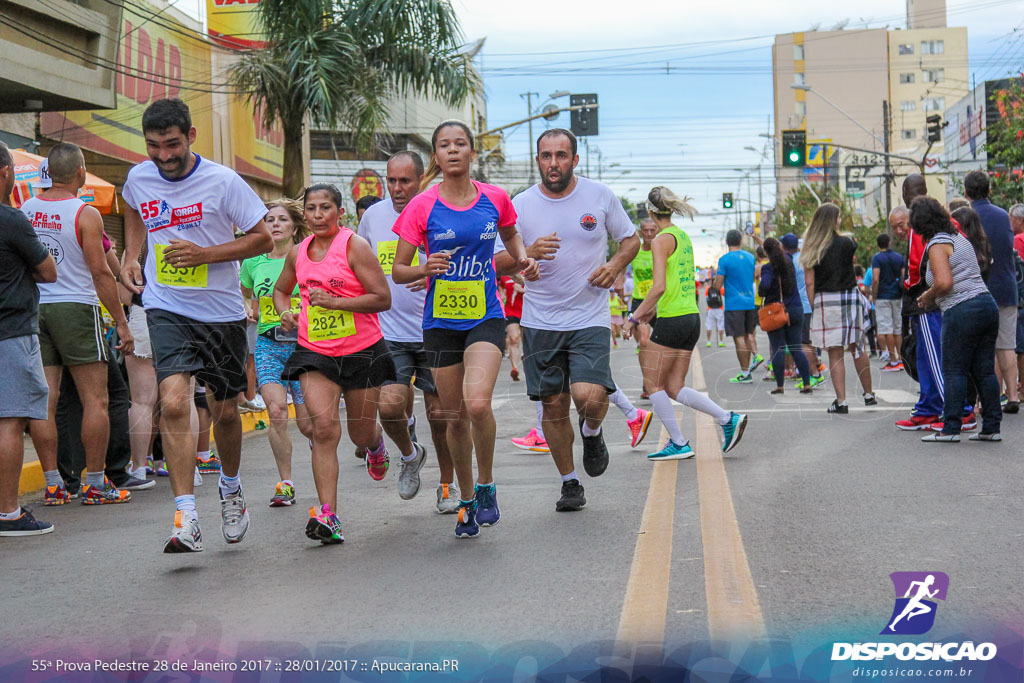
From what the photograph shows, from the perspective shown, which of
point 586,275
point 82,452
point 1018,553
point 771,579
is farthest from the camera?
point 82,452

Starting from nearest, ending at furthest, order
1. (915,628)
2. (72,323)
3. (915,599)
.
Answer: (915,628)
(915,599)
(72,323)

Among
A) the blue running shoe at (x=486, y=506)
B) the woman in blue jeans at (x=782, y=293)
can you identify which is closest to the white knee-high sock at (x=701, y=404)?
the blue running shoe at (x=486, y=506)

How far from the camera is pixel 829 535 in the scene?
18.8 feet

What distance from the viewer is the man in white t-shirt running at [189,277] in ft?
18.9

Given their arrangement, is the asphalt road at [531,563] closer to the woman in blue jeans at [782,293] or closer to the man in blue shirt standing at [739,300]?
the woman in blue jeans at [782,293]

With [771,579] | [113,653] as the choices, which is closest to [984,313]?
[771,579]

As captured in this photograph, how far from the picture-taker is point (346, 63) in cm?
2186

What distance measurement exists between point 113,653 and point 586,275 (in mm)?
3438

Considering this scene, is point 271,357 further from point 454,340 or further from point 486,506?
point 486,506

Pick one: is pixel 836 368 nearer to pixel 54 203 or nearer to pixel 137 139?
pixel 54 203

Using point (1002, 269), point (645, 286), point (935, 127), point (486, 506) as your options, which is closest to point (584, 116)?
point (935, 127)

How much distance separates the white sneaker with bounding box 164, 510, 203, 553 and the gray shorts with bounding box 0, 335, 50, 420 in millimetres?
1715

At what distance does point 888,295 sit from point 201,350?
13.4m

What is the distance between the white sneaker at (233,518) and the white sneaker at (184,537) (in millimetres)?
316
